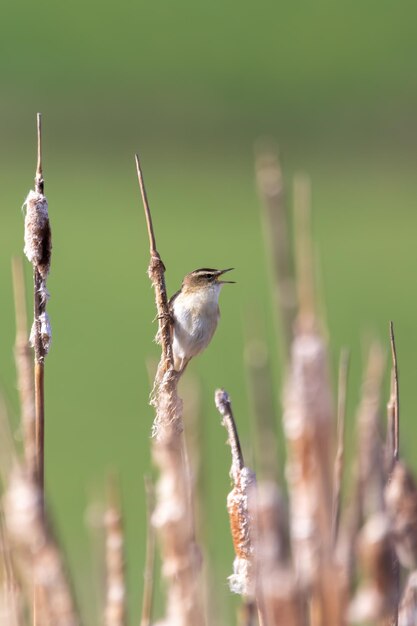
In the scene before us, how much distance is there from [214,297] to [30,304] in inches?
259

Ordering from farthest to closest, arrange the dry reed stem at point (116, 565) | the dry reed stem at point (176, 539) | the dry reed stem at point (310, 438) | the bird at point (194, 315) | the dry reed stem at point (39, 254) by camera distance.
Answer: the bird at point (194, 315) < the dry reed stem at point (39, 254) < the dry reed stem at point (116, 565) < the dry reed stem at point (176, 539) < the dry reed stem at point (310, 438)

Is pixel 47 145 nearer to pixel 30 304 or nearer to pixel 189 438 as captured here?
pixel 30 304

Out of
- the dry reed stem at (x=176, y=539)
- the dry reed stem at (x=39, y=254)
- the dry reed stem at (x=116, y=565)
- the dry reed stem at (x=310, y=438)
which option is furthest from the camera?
the dry reed stem at (x=39, y=254)

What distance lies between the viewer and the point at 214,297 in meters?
3.33

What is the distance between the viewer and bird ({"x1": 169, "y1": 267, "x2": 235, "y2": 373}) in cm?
322

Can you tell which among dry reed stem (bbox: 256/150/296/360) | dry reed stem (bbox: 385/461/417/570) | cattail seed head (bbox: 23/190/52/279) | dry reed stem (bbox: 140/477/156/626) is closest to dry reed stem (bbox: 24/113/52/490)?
cattail seed head (bbox: 23/190/52/279)

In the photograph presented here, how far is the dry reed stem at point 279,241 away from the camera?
2.92ft

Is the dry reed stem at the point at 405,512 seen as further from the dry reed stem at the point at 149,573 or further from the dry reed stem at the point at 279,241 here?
the dry reed stem at the point at 279,241

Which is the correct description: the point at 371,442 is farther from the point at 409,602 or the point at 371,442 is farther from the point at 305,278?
the point at 409,602

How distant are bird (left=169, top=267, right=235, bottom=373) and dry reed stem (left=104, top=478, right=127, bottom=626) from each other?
1.94 meters

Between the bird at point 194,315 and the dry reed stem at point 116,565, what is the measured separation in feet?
Result: 6.36

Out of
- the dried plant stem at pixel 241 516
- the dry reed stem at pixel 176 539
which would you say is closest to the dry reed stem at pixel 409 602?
the dried plant stem at pixel 241 516

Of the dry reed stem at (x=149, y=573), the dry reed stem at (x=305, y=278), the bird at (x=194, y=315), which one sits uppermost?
the bird at (x=194, y=315)

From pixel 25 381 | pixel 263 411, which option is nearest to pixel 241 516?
pixel 25 381
